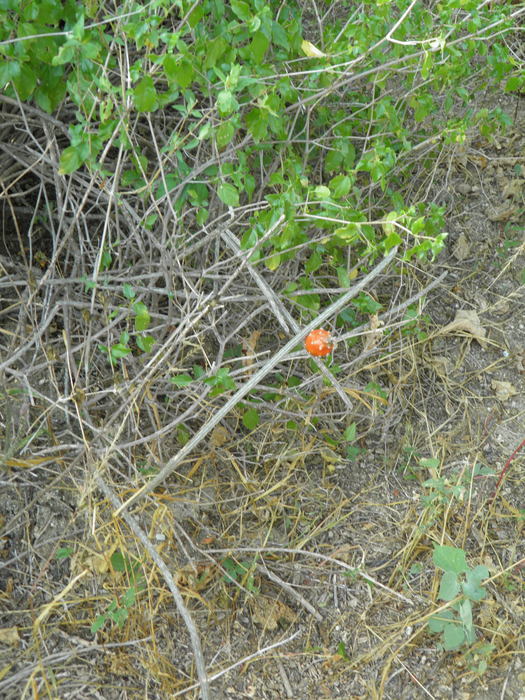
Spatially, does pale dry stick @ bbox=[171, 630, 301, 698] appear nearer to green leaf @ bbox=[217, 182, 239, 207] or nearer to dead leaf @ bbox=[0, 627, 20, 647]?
dead leaf @ bbox=[0, 627, 20, 647]

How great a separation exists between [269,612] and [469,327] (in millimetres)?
1118

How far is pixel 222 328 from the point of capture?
2.02 metres

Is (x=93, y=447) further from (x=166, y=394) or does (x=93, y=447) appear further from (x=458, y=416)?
(x=458, y=416)

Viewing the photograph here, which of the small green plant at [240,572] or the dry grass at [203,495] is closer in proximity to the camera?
the dry grass at [203,495]

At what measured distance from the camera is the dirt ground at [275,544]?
1.71m

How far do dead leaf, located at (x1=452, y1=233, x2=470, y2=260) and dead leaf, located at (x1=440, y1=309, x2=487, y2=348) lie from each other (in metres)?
0.25

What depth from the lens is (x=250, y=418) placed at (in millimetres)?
1903

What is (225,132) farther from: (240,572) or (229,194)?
(240,572)

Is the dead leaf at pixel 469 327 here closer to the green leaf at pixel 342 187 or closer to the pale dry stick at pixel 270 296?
the pale dry stick at pixel 270 296

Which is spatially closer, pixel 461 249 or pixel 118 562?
pixel 118 562

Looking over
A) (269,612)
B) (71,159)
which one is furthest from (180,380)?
(269,612)

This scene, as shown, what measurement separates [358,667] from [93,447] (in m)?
0.83

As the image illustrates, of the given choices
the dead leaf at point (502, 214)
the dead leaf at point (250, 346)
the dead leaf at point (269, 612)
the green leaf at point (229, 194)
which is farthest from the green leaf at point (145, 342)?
the dead leaf at point (502, 214)

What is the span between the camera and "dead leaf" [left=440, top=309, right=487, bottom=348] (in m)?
2.39
